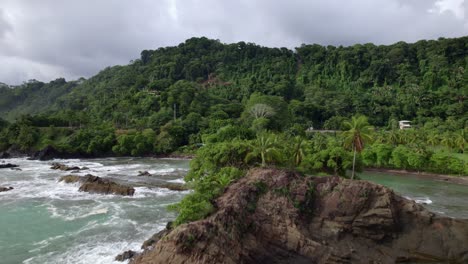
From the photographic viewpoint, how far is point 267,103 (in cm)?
8656

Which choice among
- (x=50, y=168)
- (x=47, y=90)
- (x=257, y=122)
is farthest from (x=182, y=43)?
(x=50, y=168)

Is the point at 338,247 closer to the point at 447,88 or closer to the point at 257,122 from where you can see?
the point at 257,122

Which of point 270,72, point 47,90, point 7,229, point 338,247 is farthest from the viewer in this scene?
point 47,90

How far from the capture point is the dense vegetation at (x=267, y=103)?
7362 centimetres

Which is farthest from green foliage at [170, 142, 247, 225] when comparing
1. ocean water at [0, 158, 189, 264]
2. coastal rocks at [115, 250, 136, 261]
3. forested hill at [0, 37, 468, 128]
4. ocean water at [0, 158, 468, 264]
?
forested hill at [0, 37, 468, 128]

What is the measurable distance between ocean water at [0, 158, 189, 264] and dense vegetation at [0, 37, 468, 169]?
41.4 feet

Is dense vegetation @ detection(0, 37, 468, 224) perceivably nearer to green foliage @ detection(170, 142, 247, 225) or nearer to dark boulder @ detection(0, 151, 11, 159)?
green foliage @ detection(170, 142, 247, 225)

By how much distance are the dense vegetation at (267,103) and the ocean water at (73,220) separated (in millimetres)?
12634

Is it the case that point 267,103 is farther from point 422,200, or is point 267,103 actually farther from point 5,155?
point 5,155

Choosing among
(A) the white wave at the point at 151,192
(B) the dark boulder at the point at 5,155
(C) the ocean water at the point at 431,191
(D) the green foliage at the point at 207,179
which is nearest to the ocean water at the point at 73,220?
(A) the white wave at the point at 151,192

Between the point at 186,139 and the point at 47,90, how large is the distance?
142 m

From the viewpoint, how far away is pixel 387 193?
23203 mm

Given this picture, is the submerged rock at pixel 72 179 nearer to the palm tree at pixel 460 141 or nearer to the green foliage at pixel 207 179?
the green foliage at pixel 207 179

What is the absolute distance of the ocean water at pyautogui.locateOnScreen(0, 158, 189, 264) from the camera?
23203 mm
